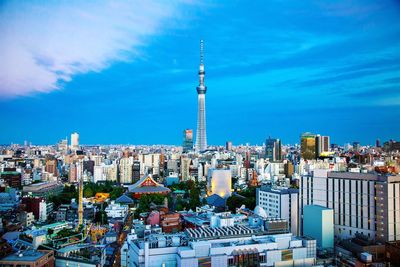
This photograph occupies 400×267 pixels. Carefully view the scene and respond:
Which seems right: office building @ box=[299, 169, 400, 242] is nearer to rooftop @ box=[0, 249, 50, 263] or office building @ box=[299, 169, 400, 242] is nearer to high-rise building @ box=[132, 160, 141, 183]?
rooftop @ box=[0, 249, 50, 263]

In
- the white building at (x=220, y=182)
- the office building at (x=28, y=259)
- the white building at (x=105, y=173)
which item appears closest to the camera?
the office building at (x=28, y=259)

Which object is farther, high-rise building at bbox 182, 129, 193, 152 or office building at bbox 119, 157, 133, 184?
high-rise building at bbox 182, 129, 193, 152

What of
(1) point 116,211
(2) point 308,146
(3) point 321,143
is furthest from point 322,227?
(3) point 321,143

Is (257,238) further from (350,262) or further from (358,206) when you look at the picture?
(358,206)

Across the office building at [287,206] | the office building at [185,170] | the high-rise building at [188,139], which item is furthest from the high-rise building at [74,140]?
the office building at [287,206]

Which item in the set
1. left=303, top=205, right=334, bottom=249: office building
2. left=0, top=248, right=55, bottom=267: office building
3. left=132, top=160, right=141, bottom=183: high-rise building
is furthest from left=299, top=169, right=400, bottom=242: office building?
left=132, top=160, right=141, bottom=183: high-rise building

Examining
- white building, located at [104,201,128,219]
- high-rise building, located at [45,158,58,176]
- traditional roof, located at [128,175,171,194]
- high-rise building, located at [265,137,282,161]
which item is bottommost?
white building, located at [104,201,128,219]

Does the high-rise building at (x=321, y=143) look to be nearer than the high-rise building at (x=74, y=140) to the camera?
Yes

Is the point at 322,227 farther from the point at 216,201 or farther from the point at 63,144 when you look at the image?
the point at 63,144

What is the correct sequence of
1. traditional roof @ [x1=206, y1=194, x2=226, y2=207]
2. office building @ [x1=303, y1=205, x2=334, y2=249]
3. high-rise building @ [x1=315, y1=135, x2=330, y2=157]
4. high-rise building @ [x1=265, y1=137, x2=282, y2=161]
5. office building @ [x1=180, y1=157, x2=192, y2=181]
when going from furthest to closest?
high-rise building @ [x1=265, y1=137, x2=282, y2=161]
high-rise building @ [x1=315, y1=135, x2=330, y2=157]
office building @ [x1=180, y1=157, x2=192, y2=181]
traditional roof @ [x1=206, y1=194, x2=226, y2=207]
office building @ [x1=303, y1=205, x2=334, y2=249]

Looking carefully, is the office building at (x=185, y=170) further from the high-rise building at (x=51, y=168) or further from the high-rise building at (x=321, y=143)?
the high-rise building at (x=321, y=143)
